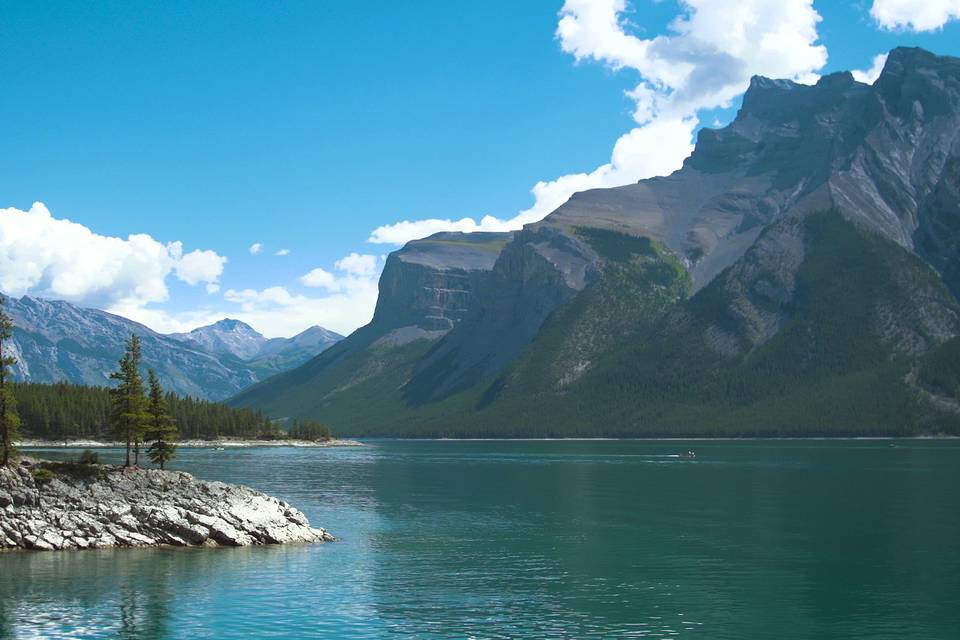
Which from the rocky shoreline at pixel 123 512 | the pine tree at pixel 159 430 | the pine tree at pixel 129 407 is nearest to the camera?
the rocky shoreline at pixel 123 512

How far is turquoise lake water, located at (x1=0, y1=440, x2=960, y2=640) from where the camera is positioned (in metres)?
58.8

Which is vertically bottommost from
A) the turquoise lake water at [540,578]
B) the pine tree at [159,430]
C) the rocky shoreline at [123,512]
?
the turquoise lake water at [540,578]

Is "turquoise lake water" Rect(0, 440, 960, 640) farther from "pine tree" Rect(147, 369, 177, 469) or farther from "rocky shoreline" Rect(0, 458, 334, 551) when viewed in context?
"pine tree" Rect(147, 369, 177, 469)

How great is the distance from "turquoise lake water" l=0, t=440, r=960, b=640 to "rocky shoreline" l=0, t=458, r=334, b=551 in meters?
2.77

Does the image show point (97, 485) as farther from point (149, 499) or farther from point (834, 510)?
point (834, 510)

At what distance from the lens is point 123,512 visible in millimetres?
88062

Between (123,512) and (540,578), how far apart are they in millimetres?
38054

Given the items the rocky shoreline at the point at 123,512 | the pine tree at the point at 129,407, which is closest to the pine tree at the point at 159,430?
the pine tree at the point at 129,407

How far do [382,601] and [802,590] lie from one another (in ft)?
95.6

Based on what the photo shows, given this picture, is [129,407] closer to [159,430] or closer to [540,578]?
→ [159,430]

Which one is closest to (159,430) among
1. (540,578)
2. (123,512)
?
(123,512)

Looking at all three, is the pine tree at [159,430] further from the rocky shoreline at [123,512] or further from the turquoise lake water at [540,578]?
the turquoise lake water at [540,578]

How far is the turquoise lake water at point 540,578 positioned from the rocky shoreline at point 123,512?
2.77 m

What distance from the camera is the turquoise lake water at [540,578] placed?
5878cm
